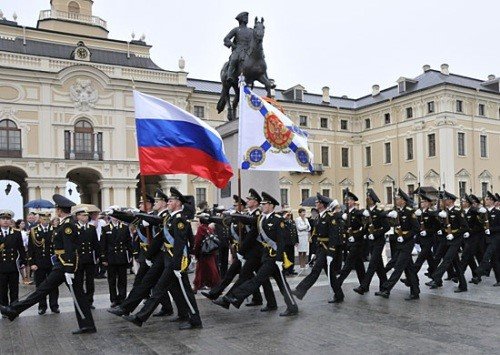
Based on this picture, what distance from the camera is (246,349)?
6430mm

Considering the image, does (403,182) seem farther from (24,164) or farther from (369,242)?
(369,242)

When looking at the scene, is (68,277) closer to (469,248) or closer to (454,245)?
(454,245)

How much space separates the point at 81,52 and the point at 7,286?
1308 inches

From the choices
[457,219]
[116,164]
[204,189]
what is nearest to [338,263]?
[457,219]

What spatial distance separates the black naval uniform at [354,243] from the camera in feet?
33.5

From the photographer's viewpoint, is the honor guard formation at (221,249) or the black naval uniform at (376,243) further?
the black naval uniform at (376,243)

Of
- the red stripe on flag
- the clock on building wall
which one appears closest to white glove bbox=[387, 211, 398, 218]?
the red stripe on flag

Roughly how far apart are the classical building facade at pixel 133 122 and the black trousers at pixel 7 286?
2619 centimetres

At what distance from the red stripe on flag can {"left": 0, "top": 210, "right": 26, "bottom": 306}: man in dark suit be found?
9.60 feet

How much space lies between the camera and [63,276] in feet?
24.4

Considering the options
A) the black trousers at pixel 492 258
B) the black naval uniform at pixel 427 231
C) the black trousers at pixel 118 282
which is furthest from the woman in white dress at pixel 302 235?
the black trousers at pixel 118 282

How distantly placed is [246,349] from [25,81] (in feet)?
118

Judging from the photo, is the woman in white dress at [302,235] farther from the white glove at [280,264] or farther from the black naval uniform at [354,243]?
the white glove at [280,264]

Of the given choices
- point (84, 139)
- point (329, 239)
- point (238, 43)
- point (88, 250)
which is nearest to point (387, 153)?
point (84, 139)
